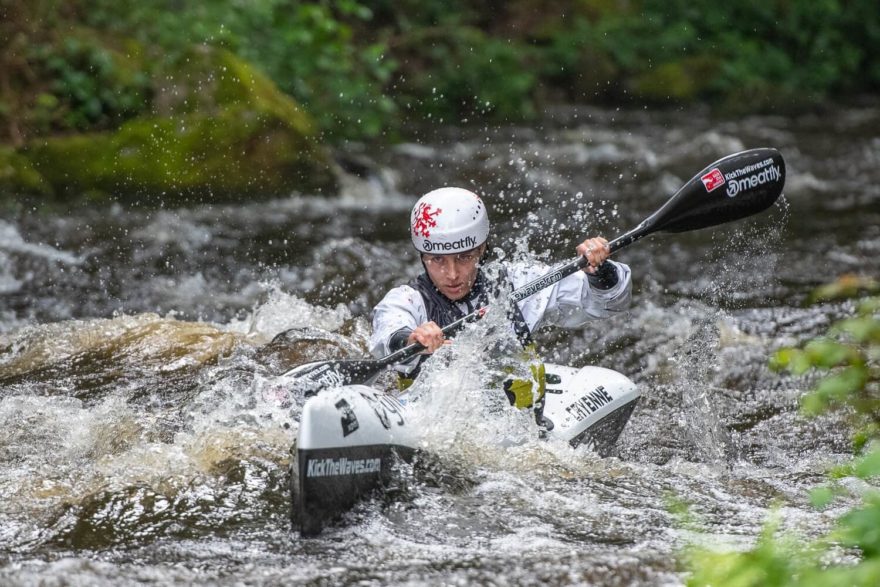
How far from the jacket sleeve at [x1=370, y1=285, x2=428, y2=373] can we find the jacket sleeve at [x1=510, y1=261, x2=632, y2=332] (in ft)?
1.68

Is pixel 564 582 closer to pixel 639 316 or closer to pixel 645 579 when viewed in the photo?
pixel 645 579

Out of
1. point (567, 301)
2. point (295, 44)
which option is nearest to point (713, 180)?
point (567, 301)

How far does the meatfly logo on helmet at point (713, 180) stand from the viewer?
18.0 feet

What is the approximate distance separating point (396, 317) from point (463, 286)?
1.20ft

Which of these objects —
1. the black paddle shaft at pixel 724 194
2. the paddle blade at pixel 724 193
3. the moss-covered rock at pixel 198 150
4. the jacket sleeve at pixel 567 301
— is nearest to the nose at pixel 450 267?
the jacket sleeve at pixel 567 301

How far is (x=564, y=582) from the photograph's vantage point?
11.0 feet

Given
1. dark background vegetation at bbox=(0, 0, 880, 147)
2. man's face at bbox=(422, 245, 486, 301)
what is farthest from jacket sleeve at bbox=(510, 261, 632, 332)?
dark background vegetation at bbox=(0, 0, 880, 147)

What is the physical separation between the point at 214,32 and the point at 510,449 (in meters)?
8.31

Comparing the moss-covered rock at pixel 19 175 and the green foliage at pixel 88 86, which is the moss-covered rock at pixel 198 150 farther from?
the green foliage at pixel 88 86

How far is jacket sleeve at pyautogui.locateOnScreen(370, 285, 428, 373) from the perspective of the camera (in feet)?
16.5

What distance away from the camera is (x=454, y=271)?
5.11 metres

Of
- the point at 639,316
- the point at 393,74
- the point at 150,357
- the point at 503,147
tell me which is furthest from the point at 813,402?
the point at 393,74

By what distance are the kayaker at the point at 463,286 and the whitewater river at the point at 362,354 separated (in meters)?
0.38

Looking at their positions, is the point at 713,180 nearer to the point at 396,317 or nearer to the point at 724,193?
the point at 724,193
